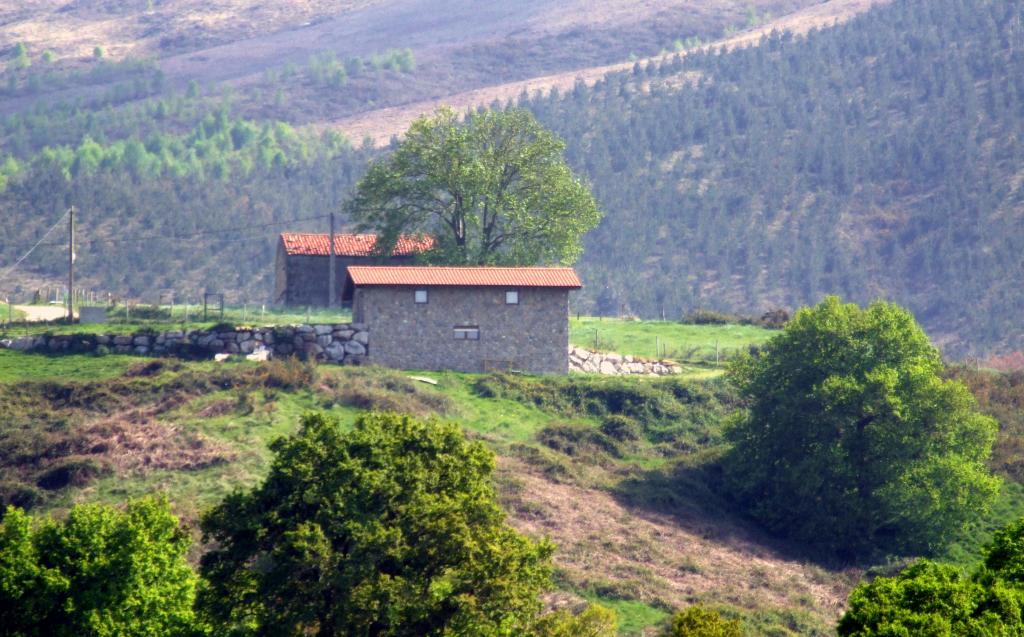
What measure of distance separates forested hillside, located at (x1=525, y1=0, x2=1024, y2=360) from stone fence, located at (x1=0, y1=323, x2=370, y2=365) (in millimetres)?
78201

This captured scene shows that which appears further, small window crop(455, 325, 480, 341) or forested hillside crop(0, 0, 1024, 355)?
forested hillside crop(0, 0, 1024, 355)

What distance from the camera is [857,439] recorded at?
208ft

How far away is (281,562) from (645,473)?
2851cm

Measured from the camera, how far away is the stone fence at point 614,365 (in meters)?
78.8

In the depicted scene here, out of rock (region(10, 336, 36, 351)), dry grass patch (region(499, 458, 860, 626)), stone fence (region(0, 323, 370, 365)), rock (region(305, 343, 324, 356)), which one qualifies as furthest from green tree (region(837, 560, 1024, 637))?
rock (region(10, 336, 36, 351))

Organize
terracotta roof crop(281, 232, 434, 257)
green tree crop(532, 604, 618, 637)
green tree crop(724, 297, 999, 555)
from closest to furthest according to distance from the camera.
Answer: green tree crop(532, 604, 618, 637) → green tree crop(724, 297, 999, 555) → terracotta roof crop(281, 232, 434, 257)

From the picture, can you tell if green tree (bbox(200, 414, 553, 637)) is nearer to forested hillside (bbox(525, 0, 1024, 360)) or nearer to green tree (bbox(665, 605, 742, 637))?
green tree (bbox(665, 605, 742, 637))

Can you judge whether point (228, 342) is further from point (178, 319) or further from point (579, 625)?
point (579, 625)

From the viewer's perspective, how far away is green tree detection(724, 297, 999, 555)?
61500mm

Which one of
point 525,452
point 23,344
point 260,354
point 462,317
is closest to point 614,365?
point 462,317

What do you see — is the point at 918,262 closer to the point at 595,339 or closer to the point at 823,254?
the point at 823,254

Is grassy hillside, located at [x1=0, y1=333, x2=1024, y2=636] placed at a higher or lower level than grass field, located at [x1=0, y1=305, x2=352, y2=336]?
lower

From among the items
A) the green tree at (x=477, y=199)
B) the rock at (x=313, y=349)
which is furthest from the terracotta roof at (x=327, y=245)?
the rock at (x=313, y=349)

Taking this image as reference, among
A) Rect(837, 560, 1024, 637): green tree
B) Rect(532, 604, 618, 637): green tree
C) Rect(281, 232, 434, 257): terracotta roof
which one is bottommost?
Rect(532, 604, 618, 637): green tree
